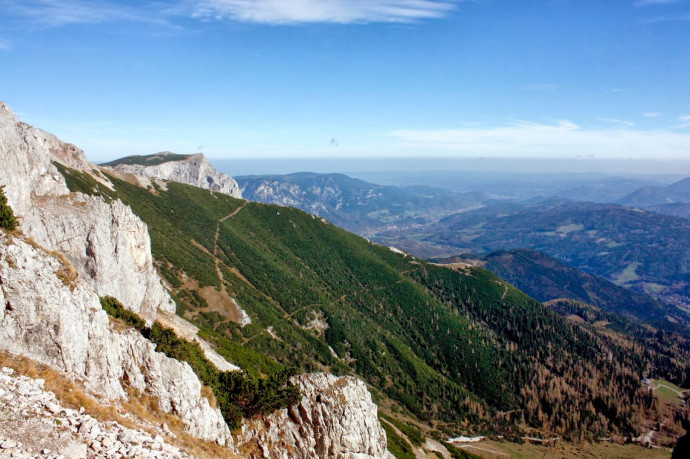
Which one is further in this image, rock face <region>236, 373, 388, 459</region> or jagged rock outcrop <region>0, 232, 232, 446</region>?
rock face <region>236, 373, 388, 459</region>

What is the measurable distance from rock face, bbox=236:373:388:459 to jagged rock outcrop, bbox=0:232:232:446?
634 cm

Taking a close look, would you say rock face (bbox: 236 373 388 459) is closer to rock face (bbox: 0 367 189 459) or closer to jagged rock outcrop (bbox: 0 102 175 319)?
rock face (bbox: 0 367 189 459)

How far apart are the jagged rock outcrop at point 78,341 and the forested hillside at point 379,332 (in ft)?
181

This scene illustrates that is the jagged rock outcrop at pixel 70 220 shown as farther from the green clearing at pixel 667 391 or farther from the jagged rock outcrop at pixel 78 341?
the green clearing at pixel 667 391

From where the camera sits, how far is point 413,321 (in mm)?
173125

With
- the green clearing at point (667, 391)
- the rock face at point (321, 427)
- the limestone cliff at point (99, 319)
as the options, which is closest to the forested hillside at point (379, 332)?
the green clearing at point (667, 391)

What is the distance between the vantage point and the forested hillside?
118 m

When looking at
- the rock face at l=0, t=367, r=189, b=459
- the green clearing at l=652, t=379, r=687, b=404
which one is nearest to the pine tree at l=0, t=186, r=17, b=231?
the rock face at l=0, t=367, r=189, b=459

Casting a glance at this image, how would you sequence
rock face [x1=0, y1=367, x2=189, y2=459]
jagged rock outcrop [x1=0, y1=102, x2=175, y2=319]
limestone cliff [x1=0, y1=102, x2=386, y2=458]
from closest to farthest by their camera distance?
1. rock face [x1=0, y1=367, x2=189, y2=459]
2. limestone cliff [x1=0, y1=102, x2=386, y2=458]
3. jagged rock outcrop [x1=0, y1=102, x2=175, y2=319]

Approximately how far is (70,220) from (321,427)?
41.9 meters

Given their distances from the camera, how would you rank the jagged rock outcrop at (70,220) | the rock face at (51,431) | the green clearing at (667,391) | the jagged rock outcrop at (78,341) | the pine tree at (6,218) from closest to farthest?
the rock face at (51,431)
the jagged rock outcrop at (78,341)
the pine tree at (6,218)
the jagged rock outcrop at (70,220)
the green clearing at (667,391)

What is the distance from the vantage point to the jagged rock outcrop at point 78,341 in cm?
2295

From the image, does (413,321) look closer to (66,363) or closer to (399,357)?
(399,357)

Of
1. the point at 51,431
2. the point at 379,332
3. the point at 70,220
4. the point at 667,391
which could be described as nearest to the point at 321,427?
the point at 51,431
